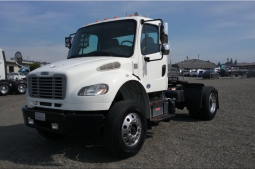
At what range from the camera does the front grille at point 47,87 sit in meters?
4.29

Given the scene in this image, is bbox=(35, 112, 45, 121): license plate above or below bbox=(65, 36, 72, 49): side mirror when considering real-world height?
below

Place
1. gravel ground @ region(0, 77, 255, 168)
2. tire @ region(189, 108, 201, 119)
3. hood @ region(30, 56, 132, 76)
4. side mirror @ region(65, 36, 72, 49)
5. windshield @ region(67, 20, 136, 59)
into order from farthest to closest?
1. tire @ region(189, 108, 201, 119)
2. side mirror @ region(65, 36, 72, 49)
3. windshield @ region(67, 20, 136, 59)
4. hood @ region(30, 56, 132, 76)
5. gravel ground @ region(0, 77, 255, 168)

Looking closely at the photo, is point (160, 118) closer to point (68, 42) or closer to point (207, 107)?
point (207, 107)

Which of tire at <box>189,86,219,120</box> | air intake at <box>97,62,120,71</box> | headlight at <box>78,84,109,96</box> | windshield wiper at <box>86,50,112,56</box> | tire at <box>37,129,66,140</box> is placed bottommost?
tire at <box>37,129,66,140</box>

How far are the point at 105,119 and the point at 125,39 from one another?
1939 mm

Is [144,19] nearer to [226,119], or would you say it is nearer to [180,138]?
[180,138]

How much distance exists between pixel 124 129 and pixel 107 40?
2109mm

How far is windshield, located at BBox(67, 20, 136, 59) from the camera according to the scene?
5.29 meters

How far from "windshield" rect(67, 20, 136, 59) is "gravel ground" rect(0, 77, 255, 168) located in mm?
2013

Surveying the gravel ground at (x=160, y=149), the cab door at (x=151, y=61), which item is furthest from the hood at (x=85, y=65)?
the gravel ground at (x=160, y=149)

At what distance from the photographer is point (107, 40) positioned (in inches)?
215

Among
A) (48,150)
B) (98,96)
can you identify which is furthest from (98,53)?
(48,150)

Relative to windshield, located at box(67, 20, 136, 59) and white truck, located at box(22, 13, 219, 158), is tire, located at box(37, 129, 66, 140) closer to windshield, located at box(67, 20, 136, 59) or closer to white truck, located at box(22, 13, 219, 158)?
white truck, located at box(22, 13, 219, 158)

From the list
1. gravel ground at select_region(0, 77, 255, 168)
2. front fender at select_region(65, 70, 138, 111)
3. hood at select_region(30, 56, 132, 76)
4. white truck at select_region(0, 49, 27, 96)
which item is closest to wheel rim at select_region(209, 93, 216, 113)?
gravel ground at select_region(0, 77, 255, 168)
